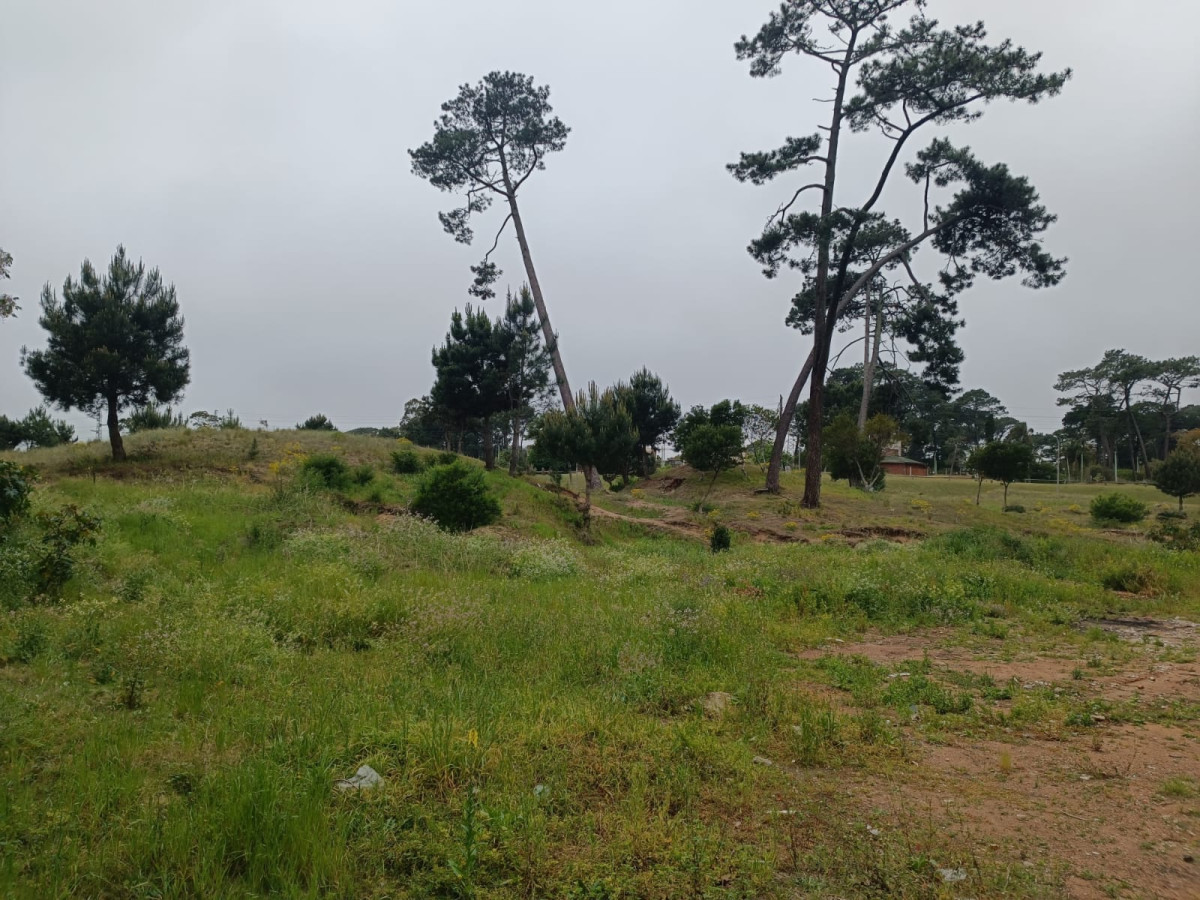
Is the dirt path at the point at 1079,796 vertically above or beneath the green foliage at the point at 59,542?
beneath

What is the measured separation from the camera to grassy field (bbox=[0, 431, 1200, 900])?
2531mm

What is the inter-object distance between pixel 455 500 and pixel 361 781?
39.2 ft

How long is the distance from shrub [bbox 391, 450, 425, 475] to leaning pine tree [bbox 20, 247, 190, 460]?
6399 mm

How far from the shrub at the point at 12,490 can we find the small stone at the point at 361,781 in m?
6.39

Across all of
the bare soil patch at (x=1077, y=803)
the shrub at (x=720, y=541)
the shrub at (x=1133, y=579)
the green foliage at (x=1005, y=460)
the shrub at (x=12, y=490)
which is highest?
the green foliage at (x=1005, y=460)

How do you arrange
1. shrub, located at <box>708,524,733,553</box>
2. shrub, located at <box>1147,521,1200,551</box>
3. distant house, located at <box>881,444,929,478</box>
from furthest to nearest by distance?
distant house, located at <box>881,444,929,478</box>
shrub, located at <box>708,524,733,553</box>
shrub, located at <box>1147,521,1200,551</box>

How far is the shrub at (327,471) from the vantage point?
1694 centimetres

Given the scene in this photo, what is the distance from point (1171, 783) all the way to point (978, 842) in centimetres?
145

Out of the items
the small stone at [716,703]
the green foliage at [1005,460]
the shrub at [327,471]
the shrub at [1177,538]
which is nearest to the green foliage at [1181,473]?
the green foliage at [1005,460]

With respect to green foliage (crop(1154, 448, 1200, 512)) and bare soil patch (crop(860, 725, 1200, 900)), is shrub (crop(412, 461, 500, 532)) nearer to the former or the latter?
bare soil patch (crop(860, 725, 1200, 900))

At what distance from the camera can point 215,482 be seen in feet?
52.9

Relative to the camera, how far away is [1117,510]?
24.7 meters

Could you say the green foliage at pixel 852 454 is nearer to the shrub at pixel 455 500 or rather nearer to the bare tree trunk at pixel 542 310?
the bare tree trunk at pixel 542 310

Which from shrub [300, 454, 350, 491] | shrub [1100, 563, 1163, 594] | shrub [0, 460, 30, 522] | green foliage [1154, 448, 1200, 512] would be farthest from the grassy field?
green foliage [1154, 448, 1200, 512]
